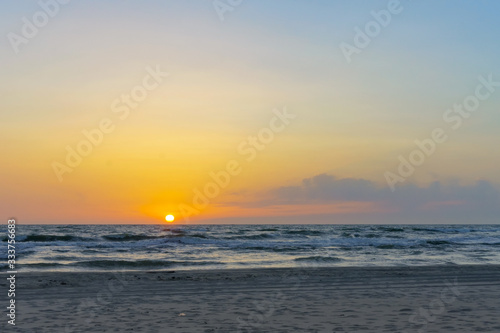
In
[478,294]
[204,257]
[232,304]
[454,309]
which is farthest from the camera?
[204,257]

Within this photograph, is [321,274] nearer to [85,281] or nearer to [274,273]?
[274,273]

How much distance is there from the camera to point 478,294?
1455cm

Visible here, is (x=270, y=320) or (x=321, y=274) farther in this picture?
(x=321, y=274)

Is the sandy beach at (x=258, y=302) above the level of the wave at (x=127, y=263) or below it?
Answer: above

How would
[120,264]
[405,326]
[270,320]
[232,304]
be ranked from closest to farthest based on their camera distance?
[405,326] → [270,320] → [232,304] → [120,264]

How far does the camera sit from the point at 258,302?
1345 centimetres

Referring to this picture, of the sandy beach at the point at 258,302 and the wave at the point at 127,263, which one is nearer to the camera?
the sandy beach at the point at 258,302

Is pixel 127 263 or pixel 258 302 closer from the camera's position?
pixel 258 302

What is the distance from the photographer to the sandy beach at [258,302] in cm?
1041

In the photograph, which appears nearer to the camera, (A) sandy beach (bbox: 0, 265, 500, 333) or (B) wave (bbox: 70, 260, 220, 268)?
(A) sandy beach (bbox: 0, 265, 500, 333)

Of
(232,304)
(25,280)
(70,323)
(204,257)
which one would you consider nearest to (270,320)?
(232,304)

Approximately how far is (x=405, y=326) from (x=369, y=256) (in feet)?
79.5

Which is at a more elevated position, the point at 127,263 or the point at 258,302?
the point at 258,302

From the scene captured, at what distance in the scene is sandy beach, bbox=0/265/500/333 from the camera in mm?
10406
